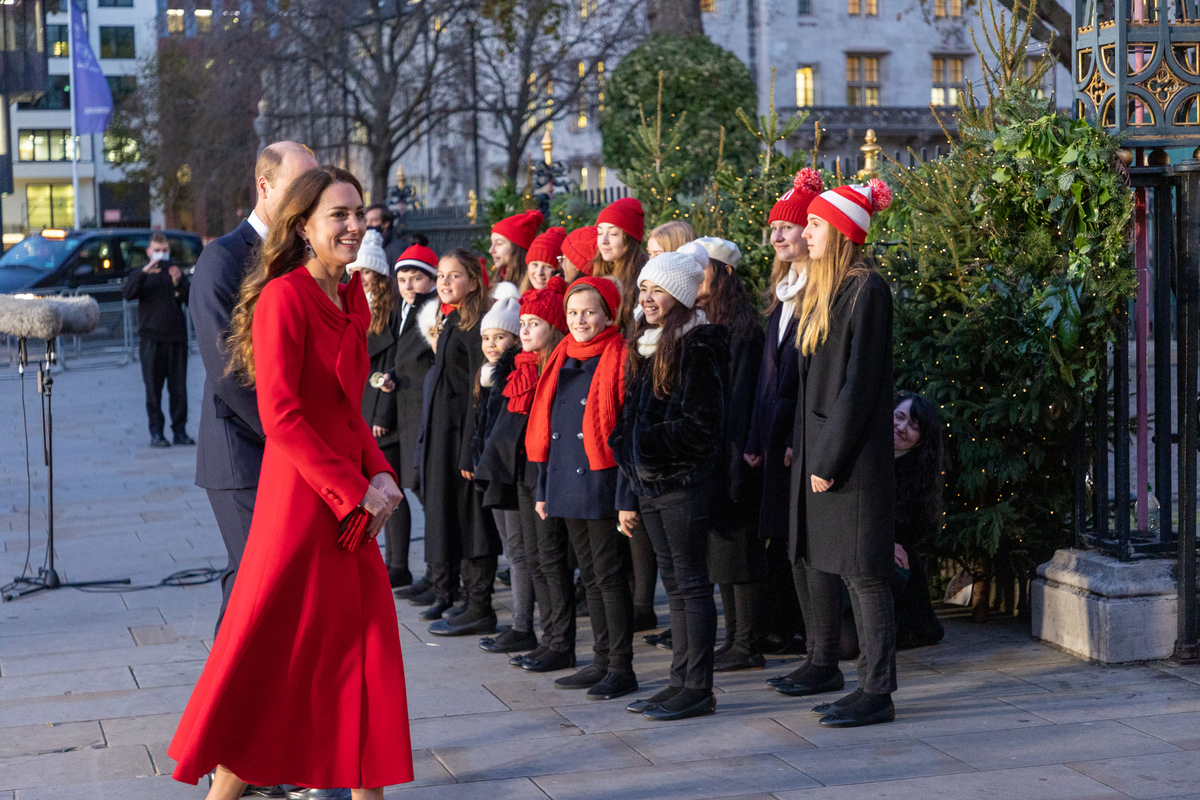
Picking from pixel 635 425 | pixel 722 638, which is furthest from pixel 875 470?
pixel 722 638

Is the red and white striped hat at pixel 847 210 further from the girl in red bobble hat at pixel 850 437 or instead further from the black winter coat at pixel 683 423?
the black winter coat at pixel 683 423

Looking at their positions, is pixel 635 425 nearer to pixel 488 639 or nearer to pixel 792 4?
pixel 488 639

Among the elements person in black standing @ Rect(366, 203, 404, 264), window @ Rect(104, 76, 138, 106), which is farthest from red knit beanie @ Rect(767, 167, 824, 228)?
window @ Rect(104, 76, 138, 106)

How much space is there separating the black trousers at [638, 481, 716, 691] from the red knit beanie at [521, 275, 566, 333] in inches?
41.7

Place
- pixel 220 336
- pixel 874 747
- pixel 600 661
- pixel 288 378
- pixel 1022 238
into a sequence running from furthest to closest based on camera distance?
pixel 1022 238, pixel 600 661, pixel 874 747, pixel 220 336, pixel 288 378

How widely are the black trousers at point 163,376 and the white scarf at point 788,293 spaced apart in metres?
9.77

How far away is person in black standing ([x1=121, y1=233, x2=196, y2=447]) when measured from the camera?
46.8 feet

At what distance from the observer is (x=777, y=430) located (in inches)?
230

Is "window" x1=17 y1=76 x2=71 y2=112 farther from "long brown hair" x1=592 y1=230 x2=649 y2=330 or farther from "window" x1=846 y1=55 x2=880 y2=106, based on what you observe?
"long brown hair" x1=592 y1=230 x2=649 y2=330

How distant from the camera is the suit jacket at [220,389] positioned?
463cm

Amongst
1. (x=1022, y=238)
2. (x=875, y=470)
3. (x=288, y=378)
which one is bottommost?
(x=875, y=470)

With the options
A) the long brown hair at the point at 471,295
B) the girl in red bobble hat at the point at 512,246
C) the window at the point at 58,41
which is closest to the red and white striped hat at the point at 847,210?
the long brown hair at the point at 471,295

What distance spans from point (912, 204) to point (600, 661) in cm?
280

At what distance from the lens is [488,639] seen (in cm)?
668
